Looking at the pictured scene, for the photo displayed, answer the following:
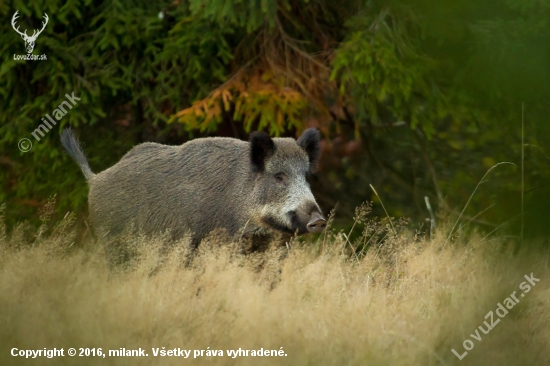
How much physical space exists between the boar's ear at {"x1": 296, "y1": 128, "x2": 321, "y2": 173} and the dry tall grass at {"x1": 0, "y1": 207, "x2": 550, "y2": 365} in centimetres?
110

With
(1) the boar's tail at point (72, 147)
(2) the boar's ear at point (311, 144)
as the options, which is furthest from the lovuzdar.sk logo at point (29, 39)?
(2) the boar's ear at point (311, 144)

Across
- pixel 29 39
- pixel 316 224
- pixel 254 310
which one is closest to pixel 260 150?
pixel 316 224

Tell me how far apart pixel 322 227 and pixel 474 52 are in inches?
152

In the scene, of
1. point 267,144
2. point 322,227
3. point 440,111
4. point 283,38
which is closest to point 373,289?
point 322,227

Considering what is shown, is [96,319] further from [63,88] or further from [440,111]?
[63,88]

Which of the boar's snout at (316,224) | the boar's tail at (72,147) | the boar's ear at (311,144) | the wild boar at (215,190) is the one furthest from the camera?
the boar's tail at (72,147)

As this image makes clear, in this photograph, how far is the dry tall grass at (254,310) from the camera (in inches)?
134

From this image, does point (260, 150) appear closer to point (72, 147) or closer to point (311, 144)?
point (311, 144)

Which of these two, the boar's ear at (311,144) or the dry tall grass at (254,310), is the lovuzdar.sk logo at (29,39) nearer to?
Result: the dry tall grass at (254,310)

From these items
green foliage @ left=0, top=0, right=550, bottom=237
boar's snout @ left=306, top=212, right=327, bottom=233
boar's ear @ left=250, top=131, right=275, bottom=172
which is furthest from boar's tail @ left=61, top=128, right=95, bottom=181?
boar's snout @ left=306, top=212, right=327, bottom=233

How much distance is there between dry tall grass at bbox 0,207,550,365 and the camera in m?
3.40

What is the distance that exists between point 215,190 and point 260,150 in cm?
50

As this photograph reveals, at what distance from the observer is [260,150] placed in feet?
17.8

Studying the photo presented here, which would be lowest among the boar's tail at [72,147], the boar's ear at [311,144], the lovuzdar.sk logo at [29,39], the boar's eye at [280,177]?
the boar's eye at [280,177]
